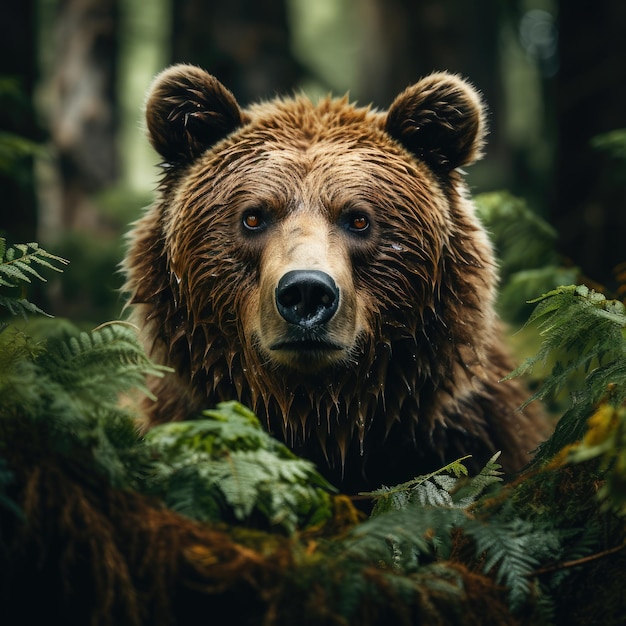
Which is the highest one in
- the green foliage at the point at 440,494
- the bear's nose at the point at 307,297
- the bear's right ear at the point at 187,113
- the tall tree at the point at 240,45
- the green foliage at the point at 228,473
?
the tall tree at the point at 240,45

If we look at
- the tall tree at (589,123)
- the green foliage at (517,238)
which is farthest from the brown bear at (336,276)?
the tall tree at (589,123)

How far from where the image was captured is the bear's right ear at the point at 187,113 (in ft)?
14.9

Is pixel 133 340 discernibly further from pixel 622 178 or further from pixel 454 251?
pixel 622 178

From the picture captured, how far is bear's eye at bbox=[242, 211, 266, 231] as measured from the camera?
4.25m

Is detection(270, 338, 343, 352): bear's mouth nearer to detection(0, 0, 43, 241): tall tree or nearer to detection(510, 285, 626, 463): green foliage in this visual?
detection(510, 285, 626, 463): green foliage

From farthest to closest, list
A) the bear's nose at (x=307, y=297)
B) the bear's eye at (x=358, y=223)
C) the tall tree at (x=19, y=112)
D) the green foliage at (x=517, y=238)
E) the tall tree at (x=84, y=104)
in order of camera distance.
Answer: the tall tree at (x=84, y=104) < the tall tree at (x=19, y=112) < the green foliage at (x=517, y=238) < the bear's eye at (x=358, y=223) < the bear's nose at (x=307, y=297)

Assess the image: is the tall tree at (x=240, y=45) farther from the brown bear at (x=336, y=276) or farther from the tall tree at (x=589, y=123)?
the brown bear at (x=336, y=276)

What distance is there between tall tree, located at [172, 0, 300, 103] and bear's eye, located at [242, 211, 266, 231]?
661cm

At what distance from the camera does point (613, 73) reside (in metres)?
7.23

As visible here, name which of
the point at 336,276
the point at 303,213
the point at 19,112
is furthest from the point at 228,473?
the point at 19,112

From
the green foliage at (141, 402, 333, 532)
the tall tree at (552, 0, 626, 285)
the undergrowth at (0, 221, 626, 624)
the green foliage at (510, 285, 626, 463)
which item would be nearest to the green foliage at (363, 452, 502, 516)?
the undergrowth at (0, 221, 626, 624)

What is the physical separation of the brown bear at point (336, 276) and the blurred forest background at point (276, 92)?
2.19 feet

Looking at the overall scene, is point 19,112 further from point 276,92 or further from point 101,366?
point 101,366

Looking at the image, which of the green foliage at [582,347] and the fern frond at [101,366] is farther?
the green foliage at [582,347]
